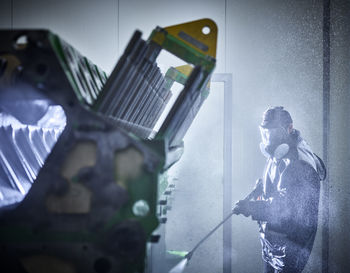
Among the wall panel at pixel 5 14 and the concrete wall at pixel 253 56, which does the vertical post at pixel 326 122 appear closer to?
the concrete wall at pixel 253 56

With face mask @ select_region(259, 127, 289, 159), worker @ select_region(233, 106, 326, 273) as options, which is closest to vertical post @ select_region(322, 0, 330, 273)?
worker @ select_region(233, 106, 326, 273)

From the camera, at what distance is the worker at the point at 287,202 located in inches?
88.5

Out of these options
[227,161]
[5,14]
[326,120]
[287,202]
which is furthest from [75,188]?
[5,14]

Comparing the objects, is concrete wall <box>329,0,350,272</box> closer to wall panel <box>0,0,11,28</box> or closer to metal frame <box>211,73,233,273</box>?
metal frame <box>211,73,233,273</box>

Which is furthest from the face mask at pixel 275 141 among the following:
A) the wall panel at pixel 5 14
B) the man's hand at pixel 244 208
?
the wall panel at pixel 5 14

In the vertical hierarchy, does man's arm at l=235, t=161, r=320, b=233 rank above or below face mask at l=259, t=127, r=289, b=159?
below

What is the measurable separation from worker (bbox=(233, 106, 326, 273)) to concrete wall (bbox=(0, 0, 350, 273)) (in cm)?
73

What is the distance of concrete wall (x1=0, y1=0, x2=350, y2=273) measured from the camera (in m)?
3.07

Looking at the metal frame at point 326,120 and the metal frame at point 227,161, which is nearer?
the metal frame at point 326,120

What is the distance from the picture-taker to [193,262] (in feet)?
10.5

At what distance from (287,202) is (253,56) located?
1.67 meters

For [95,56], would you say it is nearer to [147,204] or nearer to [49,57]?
[49,57]

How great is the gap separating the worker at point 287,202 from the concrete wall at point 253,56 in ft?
2.39

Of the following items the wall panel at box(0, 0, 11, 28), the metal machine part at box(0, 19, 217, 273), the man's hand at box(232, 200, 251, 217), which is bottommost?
the man's hand at box(232, 200, 251, 217)
